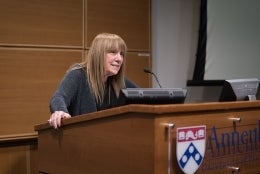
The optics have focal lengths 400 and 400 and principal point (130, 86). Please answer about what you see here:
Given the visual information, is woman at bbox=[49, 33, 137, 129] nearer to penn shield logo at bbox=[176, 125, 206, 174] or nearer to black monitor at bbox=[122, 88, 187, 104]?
black monitor at bbox=[122, 88, 187, 104]

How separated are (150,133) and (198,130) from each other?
217mm

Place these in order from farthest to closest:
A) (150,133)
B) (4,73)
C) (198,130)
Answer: (4,73), (198,130), (150,133)

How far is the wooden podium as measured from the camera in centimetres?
144

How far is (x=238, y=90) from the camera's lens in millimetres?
2000

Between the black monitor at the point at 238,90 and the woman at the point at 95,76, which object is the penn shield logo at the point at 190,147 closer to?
the black monitor at the point at 238,90

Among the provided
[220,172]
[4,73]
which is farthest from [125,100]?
[4,73]

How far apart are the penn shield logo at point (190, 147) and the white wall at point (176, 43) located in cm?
280

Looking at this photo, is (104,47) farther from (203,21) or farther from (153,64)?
(203,21)


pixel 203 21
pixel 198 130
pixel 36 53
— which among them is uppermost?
pixel 203 21

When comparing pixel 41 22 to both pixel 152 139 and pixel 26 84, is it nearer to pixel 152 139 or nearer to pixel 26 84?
pixel 26 84

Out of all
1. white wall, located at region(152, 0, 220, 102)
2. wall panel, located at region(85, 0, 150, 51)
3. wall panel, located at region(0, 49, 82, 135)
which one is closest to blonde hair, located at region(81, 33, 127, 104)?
wall panel, located at region(0, 49, 82, 135)

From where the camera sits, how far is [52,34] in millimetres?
3379

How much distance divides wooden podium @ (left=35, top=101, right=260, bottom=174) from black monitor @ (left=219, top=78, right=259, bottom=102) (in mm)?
209

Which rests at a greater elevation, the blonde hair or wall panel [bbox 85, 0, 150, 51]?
wall panel [bbox 85, 0, 150, 51]
